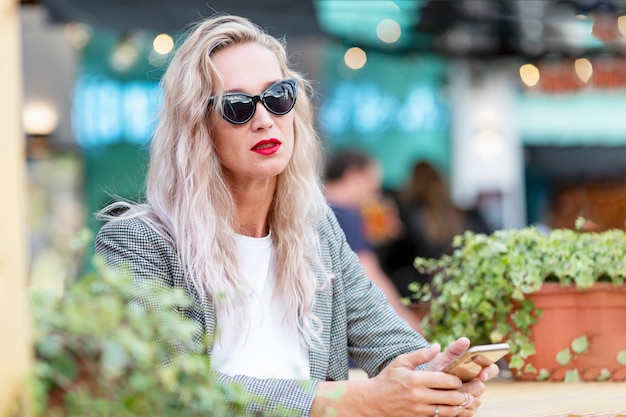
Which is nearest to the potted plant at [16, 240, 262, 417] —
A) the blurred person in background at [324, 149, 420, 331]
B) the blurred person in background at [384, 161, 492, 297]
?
the blurred person in background at [324, 149, 420, 331]

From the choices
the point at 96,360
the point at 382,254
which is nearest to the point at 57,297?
the point at 96,360

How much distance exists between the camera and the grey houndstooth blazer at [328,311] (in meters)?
2.29

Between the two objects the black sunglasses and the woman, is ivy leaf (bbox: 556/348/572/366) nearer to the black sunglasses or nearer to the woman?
the woman

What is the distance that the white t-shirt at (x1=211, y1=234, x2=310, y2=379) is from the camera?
97.7 inches

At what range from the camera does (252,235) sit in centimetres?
271

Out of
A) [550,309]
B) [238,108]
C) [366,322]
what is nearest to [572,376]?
[550,309]

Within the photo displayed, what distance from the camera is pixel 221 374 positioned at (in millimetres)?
2314

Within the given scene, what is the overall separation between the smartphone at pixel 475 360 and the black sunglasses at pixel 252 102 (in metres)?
0.73

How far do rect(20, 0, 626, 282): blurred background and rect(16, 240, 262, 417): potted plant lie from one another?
1.37 meters

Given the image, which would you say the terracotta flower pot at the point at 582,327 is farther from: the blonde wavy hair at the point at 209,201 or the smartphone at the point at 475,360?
the smartphone at the point at 475,360

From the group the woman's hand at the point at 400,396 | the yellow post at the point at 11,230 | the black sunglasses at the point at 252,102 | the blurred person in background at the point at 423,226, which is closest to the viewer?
the yellow post at the point at 11,230

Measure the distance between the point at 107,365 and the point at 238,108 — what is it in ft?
4.50

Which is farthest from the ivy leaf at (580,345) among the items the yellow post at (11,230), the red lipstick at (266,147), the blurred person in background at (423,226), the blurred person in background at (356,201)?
the blurred person in background at (423,226)

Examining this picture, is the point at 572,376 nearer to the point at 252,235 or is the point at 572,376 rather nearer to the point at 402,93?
the point at 252,235
